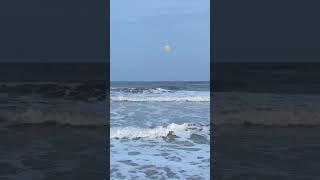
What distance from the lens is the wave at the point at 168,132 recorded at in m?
Answer: 11.2

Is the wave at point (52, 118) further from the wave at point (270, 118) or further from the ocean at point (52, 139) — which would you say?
the wave at point (270, 118)

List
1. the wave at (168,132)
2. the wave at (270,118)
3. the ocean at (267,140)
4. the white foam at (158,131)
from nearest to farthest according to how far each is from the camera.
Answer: the ocean at (267,140)
the wave at (168,132)
the white foam at (158,131)
the wave at (270,118)

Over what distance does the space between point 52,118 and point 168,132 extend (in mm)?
5330

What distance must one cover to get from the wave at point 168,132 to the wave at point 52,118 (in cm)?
190

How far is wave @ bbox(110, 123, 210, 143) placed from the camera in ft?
36.7

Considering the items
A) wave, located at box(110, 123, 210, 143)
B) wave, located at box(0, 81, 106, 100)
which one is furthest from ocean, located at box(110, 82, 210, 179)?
wave, located at box(0, 81, 106, 100)

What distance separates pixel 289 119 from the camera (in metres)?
14.8

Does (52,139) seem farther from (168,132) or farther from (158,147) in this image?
(168,132)

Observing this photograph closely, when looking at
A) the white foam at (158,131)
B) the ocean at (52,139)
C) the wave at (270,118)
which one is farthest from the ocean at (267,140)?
the ocean at (52,139)

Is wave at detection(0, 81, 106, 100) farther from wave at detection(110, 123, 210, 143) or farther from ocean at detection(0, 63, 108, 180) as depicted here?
wave at detection(110, 123, 210, 143)

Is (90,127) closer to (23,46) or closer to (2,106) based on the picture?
(2,106)

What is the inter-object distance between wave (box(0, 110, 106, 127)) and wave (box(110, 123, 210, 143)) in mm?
1904

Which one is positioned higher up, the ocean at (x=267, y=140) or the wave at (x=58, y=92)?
the wave at (x=58, y=92)

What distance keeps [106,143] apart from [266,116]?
23.1ft
